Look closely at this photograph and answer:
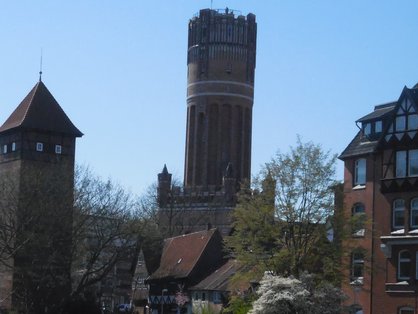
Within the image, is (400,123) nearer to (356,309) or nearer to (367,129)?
(367,129)

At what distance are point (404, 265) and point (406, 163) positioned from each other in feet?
16.6

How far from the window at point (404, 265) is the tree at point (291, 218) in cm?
436

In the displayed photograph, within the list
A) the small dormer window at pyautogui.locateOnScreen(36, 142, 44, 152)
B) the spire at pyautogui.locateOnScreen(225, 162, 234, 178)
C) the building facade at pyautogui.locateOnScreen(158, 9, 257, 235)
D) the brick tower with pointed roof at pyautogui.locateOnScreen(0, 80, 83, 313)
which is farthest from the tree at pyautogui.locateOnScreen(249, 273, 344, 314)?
the building facade at pyautogui.locateOnScreen(158, 9, 257, 235)

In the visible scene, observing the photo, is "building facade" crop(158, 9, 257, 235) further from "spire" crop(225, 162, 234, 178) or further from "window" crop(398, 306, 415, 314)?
"window" crop(398, 306, 415, 314)

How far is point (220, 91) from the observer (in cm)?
12594

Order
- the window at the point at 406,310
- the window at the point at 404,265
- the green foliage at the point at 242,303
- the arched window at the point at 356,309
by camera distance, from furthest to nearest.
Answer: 1. the green foliage at the point at 242,303
2. the window at the point at 404,265
3. the window at the point at 406,310
4. the arched window at the point at 356,309

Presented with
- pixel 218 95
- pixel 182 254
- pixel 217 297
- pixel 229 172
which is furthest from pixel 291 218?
pixel 218 95

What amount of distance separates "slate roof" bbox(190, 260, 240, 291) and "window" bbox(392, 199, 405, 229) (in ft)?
63.9

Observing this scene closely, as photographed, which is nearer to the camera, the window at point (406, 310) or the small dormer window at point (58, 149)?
the window at point (406, 310)

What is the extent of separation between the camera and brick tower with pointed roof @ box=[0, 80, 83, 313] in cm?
7062

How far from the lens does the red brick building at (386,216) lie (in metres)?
50.2

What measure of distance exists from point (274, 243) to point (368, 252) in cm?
493

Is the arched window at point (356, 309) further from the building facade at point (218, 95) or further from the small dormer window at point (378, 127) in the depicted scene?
the building facade at point (218, 95)

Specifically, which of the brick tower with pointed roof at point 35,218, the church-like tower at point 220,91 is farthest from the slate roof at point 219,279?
the church-like tower at point 220,91
